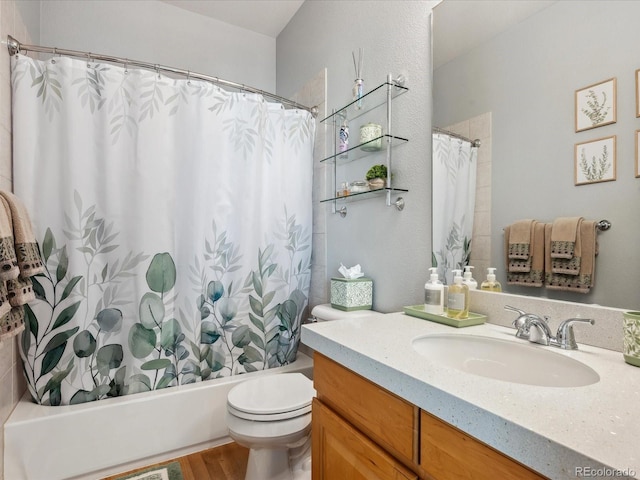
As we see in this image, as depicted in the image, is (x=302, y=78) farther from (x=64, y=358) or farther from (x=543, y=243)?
(x=64, y=358)

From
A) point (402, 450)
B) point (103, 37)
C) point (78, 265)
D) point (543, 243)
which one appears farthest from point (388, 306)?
point (103, 37)

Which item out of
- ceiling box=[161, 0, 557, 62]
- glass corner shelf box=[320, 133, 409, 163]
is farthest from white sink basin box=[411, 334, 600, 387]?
ceiling box=[161, 0, 557, 62]

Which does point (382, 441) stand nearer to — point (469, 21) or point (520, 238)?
point (520, 238)

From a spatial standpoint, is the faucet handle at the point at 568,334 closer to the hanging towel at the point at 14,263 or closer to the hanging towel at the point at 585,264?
the hanging towel at the point at 585,264

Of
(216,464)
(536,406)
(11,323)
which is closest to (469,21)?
(536,406)

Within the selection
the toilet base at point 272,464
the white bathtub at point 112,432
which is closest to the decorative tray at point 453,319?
the toilet base at point 272,464

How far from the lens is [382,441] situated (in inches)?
30.4

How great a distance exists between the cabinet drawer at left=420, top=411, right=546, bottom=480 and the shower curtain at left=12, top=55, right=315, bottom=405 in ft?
4.69

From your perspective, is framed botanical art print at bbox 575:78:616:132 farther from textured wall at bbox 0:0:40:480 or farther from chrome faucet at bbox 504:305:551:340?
textured wall at bbox 0:0:40:480

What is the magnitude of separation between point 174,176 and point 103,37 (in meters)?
1.16

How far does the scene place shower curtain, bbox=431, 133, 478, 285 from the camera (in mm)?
1204

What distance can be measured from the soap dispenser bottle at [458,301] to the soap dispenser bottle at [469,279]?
54 mm

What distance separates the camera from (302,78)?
7.57ft

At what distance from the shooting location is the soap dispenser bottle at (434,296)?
1.19m
